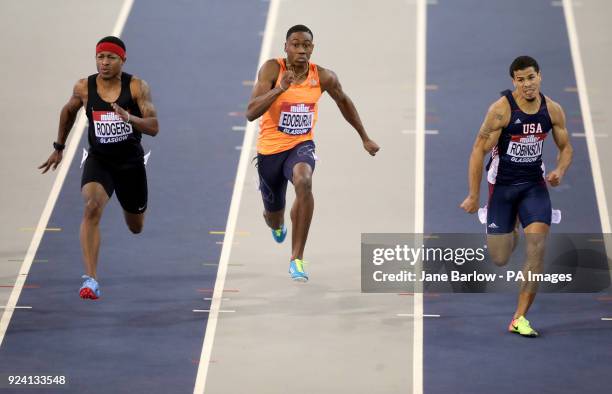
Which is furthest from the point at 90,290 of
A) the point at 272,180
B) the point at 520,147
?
the point at 520,147

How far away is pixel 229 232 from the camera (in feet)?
44.3

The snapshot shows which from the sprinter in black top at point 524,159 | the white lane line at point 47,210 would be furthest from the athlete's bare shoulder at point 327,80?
the white lane line at point 47,210

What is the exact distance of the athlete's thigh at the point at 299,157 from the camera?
11.8m

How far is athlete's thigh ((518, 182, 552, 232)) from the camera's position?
11.3 m

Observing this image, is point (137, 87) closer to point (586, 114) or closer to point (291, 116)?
point (291, 116)

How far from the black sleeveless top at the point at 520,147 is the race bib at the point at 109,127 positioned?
9.12 feet

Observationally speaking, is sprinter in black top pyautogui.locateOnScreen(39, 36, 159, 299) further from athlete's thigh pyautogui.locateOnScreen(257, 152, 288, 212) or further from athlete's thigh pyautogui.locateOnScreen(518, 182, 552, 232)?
athlete's thigh pyautogui.locateOnScreen(518, 182, 552, 232)

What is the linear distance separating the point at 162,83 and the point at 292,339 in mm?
5158

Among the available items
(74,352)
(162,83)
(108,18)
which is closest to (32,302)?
(74,352)

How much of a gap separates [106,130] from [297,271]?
5.88 feet

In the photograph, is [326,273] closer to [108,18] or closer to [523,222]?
[523,222]

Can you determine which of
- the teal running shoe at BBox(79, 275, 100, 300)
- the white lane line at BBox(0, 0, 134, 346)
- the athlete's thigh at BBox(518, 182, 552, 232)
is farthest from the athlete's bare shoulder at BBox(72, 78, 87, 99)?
the athlete's thigh at BBox(518, 182, 552, 232)

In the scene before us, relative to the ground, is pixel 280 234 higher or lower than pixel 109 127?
lower

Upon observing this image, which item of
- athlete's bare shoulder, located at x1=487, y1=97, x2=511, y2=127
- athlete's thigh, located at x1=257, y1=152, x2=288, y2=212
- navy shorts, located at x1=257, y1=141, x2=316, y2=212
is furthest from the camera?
athlete's thigh, located at x1=257, y1=152, x2=288, y2=212
